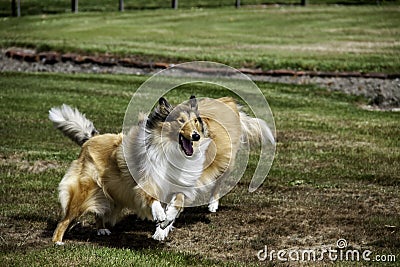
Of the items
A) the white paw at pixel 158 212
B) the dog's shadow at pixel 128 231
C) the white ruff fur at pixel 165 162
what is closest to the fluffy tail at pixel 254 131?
the dog's shadow at pixel 128 231

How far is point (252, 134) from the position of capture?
9.20 metres

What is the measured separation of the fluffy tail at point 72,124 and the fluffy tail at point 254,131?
215 cm

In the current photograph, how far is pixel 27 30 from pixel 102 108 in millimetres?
19793

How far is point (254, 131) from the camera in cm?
920

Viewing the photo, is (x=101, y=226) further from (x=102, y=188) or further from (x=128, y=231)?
(x=102, y=188)

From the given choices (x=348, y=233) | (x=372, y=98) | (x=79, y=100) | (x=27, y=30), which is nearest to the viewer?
(x=348, y=233)

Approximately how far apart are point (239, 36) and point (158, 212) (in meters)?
26.5

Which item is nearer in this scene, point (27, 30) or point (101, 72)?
point (101, 72)

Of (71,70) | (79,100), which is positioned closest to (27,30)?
(71,70)

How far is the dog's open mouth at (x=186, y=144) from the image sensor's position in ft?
22.2

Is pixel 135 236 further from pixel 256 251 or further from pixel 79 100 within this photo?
pixel 79 100

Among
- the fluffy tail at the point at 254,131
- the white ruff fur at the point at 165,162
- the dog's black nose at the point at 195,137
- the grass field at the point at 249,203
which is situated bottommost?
the grass field at the point at 249,203

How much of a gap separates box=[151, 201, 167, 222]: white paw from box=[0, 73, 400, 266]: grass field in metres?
0.31

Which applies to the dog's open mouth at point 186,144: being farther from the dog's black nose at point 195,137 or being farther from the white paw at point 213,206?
the white paw at point 213,206
